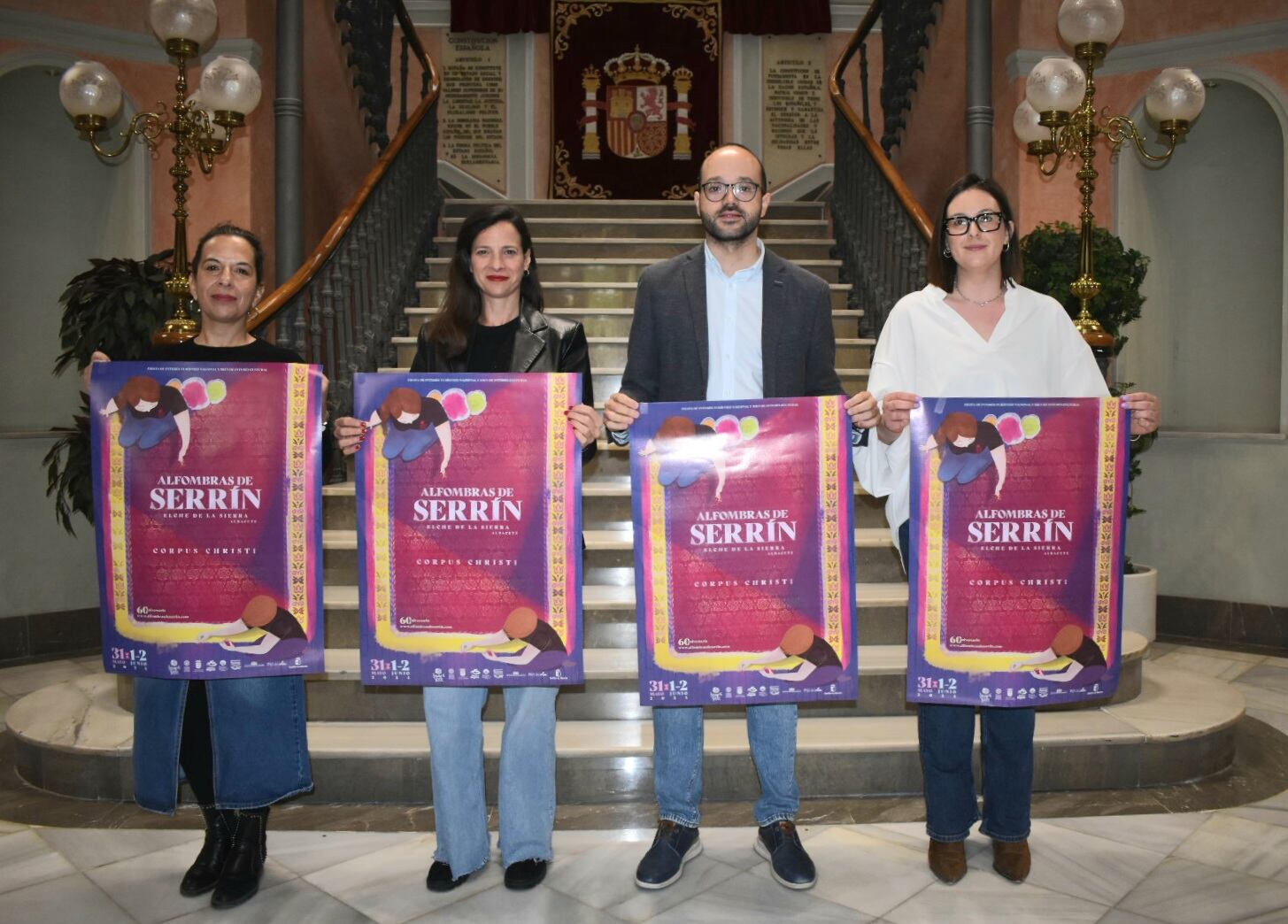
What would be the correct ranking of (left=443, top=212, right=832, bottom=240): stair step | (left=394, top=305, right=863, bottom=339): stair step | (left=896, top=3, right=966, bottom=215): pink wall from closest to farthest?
(left=394, top=305, right=863, bottom=339): stair step, (left=896, top=3, right=966, bottom=215): pink wall, (left=443, top=212, right=832, bottom=240): stair step

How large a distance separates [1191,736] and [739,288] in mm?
1983

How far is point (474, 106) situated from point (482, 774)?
7601 mm

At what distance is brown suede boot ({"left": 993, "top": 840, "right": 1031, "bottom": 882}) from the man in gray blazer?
442 millimetres

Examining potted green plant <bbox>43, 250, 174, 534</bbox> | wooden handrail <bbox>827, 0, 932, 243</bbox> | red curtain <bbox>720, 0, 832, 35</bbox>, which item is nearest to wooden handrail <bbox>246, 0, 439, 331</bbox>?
potted green plant <bbox>43, 250, 174, 534</bbox>

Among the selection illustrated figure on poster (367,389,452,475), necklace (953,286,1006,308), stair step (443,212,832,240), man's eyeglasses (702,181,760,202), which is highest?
stair step (443,212,832,240)

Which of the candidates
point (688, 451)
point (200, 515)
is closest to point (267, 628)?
point (200, 515)

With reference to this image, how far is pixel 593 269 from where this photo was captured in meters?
5.89

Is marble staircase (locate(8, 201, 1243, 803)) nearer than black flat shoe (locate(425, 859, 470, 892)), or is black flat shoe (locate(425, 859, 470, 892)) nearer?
→ black flat shoe (locate(425, 859, 470, 892))

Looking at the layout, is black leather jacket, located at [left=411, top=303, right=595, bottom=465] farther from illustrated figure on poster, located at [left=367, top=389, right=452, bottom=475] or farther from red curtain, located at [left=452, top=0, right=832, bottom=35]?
red curtain, located at [left=452, top=0, right=832, bottom=35]

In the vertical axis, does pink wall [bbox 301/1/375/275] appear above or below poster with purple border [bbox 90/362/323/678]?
above

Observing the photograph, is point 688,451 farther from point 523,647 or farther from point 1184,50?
point 1184,50

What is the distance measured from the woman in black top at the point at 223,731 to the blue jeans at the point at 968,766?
56.6 inches

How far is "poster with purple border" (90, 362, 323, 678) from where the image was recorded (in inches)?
84.0

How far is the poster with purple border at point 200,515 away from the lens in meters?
2.13
